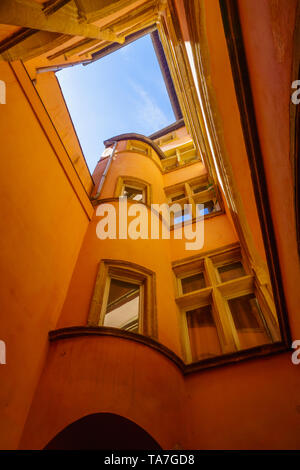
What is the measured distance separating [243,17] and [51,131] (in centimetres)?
453

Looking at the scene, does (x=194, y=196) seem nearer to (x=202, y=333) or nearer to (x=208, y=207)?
(x=208, y=207)

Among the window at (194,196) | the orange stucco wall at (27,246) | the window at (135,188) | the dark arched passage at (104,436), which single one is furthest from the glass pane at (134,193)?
the dark arched passage at (104,436)

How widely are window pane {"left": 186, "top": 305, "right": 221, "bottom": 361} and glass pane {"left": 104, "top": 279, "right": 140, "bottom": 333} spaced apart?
1255mm

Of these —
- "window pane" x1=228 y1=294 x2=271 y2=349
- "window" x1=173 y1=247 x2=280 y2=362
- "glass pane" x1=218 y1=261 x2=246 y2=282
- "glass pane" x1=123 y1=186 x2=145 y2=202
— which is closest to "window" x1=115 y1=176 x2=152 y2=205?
"glass pane" x1=123 y1=186 x2=145 y2=202

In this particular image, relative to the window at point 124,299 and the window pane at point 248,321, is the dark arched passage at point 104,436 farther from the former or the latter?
the window pane at point 248,321

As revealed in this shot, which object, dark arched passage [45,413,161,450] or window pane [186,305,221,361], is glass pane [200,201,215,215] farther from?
dark arched passage [45,413,161,450]

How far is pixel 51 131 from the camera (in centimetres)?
612

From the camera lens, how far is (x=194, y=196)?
10062mm

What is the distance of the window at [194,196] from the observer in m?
9.44

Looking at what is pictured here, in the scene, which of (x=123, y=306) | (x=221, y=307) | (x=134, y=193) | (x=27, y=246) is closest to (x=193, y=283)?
(x=221, y=307)

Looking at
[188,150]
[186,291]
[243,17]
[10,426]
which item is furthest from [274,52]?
[188,150]

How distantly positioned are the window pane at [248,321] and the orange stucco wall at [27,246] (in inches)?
137

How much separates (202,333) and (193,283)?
165 centimetres
